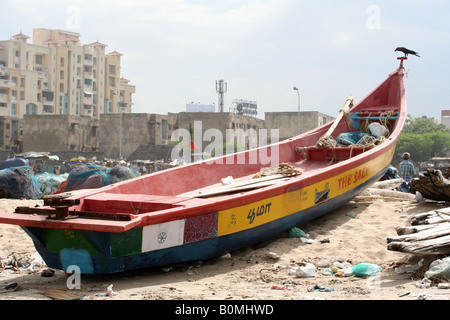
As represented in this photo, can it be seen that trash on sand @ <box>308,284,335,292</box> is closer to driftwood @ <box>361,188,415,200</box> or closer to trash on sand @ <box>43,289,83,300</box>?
trash on sand @ <box>43,289,83,300</box>

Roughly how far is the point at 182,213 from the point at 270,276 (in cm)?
119

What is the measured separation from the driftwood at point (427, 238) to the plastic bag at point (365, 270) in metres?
0.31

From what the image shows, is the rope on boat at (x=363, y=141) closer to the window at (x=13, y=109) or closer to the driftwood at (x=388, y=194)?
the driftwood at (x=388, y=194)

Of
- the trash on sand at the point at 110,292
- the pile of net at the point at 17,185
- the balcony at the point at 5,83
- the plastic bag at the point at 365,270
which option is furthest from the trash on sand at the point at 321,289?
the balcony at the point at 5,83

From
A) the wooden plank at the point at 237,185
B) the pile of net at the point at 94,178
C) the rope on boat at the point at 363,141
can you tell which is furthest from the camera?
the pile of net at the point at 94,178

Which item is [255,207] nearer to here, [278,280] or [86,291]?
[278,280]

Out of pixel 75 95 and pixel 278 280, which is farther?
pixel 75 95

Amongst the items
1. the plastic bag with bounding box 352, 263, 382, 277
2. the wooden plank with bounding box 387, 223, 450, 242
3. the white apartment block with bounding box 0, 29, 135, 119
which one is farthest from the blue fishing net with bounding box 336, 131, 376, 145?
the white apartment block with bounding box 0, 29, 135, 119

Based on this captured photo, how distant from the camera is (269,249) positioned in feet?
23.5

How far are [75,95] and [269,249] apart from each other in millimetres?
78314

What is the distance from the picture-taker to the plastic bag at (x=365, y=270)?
6023 millimetres

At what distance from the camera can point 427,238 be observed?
597cm

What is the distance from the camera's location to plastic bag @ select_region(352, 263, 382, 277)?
6023 mm
